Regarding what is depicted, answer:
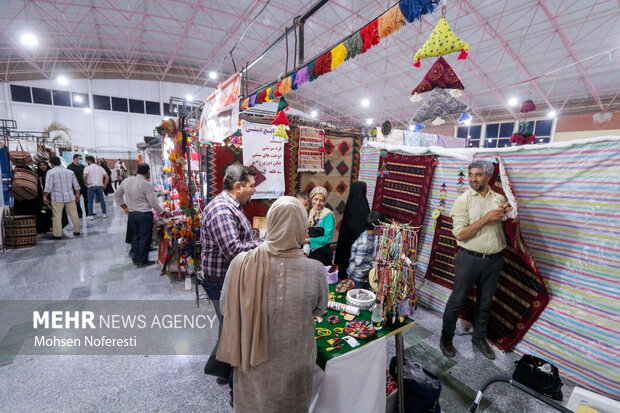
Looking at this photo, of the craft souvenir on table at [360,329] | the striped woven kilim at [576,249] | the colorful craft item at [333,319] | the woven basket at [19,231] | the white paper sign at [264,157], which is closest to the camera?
the craft souvenir on table at [360,329]

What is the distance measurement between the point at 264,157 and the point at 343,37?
20.8ft

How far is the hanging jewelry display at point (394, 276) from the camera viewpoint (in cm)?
167

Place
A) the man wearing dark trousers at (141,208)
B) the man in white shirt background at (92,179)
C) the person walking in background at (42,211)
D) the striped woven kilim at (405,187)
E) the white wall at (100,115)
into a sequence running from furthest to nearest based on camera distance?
the white wall at (100,115) < the man in white shirt background at (92,179) < the person walking in background at (42,211) < the man wearing dark trousers at (141,208) < the striped woven kilim at (405,187)

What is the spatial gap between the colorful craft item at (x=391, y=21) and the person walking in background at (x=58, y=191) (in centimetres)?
620

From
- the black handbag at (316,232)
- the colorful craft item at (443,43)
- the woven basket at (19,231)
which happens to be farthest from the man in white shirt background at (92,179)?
the colorful craft item at (443,43)

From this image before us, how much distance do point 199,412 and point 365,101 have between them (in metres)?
15.7

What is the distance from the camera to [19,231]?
4.88 metres

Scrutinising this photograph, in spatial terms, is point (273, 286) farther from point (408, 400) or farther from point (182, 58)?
point (182, 58)

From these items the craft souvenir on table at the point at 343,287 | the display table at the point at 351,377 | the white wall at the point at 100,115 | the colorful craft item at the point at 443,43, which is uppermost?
the white wall at the point at 100,115

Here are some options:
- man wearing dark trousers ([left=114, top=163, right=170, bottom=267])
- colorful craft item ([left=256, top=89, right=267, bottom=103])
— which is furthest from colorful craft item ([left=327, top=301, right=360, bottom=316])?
man wearing dark trousers ([left=114, top=163, right=170, bottom=267])

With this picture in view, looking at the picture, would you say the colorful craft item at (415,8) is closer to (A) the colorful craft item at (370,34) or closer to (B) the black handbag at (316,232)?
(A) the colorful craft item at (370,34)

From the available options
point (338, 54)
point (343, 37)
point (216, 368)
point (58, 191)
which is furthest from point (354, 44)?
point (343, 37)

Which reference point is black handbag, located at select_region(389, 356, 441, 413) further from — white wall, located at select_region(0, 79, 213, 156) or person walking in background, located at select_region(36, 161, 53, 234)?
white wall, located at select_region(0, 79, 213, 156)

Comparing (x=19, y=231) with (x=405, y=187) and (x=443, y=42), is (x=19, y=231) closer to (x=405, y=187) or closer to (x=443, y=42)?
(x=405, y=187)
